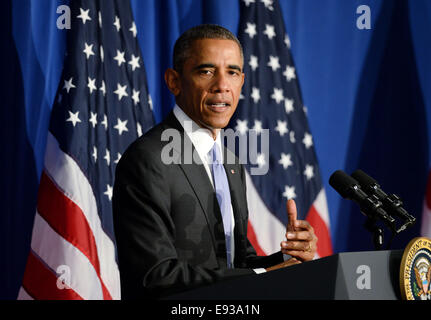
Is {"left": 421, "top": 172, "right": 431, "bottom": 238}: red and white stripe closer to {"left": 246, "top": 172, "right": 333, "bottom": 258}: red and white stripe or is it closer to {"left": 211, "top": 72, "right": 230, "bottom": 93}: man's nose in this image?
{"left": 246, "top": 172, "right": 333, "bottom": 258}: red and white stripe

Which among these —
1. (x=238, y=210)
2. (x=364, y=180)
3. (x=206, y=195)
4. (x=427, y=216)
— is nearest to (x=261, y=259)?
(x=238, y=210)

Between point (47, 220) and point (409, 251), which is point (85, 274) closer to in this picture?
point (47, 220)

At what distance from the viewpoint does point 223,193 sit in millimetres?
1990

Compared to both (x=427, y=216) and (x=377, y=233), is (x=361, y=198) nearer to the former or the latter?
(x=377, y=233)

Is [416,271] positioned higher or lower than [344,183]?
lower

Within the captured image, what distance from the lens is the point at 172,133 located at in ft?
6.38

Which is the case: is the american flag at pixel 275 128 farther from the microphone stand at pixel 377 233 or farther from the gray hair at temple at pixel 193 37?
the microphone stand at pixel 377 233

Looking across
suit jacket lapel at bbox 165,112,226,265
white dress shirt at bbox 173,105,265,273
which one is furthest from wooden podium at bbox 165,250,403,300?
white dress shirt at bbox 173,105,265,273

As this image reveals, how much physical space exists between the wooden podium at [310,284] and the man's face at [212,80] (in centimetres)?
84

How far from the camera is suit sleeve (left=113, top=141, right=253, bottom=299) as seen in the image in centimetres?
155

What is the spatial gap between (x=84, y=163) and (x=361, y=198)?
6.88ft

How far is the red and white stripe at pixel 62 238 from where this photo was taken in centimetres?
319

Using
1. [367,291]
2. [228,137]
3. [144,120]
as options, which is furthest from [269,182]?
[367,291]

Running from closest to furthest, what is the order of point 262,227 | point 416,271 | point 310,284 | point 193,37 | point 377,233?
point 310,284, point 416,271, point 377,233, point 193,37, point 262,227
